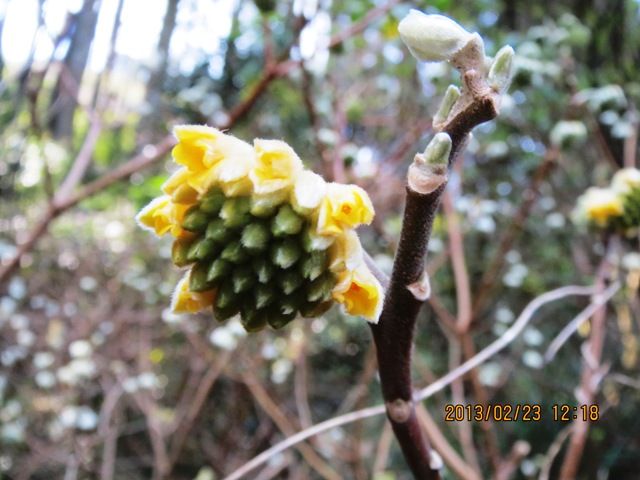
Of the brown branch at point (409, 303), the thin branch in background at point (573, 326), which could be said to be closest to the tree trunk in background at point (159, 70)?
the thin branch in background at point (573, 326)

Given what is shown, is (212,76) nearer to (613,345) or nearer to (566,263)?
(566,263)

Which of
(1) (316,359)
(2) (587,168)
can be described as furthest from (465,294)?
(1) (316,359)

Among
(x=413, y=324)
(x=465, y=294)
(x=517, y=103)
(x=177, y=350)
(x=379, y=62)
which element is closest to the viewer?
(x=413, y=324)

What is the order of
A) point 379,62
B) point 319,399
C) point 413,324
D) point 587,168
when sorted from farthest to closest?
point 319,399, point 379,62, point 587,168, point 413,324

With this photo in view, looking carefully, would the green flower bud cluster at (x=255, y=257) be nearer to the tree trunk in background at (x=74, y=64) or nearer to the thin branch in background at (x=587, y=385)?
the thin branch in background at (x=587, y=385)

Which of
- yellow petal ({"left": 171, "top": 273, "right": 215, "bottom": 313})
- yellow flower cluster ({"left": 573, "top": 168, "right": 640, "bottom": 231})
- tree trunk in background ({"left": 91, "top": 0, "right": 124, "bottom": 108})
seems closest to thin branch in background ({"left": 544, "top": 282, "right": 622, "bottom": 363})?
yellow flower cluster ({"left": 573, "top": 168, "right": 640, "bottom": 231})

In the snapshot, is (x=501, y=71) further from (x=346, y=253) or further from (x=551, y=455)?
(x=551, y=455)

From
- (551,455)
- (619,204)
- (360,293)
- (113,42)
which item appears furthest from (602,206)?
(113,42)

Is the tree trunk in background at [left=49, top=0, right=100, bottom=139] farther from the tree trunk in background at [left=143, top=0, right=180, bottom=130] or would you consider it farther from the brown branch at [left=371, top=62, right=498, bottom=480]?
the brown branch at [left=371, top=62, right=498, bottom=480]
